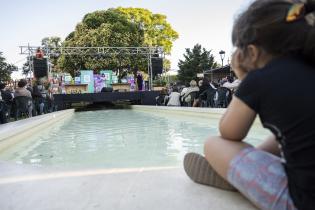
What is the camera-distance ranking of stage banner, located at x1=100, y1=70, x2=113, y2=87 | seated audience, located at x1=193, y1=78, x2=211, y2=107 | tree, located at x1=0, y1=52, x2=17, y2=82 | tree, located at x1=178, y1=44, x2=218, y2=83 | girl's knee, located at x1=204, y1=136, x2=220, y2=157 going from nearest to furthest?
girl's knee, located at x1=204, y1=136, x2=220, y2=157 < seated audience, located at x1=193, y1=78, x2=211, y2=107 < stage banner, located at x1=100, y1=70, x2=113, y2=87 < tree, located at x1=0, y1=52, x2=17, y2=82 < tree, located at x1=178, y1=44, x2=218, y2=83

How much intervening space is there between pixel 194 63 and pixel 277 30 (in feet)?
156

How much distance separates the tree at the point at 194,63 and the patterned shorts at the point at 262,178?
147 feet

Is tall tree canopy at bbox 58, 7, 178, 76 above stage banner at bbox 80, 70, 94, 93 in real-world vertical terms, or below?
above

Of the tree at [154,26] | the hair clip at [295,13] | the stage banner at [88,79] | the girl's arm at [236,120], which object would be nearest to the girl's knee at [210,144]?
the girl's arm at [236,120]

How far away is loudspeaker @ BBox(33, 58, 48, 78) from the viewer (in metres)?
18.0

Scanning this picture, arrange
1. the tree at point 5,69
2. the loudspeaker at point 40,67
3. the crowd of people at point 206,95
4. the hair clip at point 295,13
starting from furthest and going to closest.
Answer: the tree at point 5,69
the loudspeaker at point 40,67
the crowd of people at point 206,95
the hair clip at point 295,13

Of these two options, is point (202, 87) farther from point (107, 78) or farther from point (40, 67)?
point (107, 78)

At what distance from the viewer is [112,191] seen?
5.76 ft

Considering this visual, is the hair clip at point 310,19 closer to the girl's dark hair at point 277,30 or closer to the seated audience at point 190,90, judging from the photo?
the girl's dark hair at point 277,30

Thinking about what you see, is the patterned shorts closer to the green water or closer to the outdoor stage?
the green water

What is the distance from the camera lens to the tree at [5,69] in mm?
33138

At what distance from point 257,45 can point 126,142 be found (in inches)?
157

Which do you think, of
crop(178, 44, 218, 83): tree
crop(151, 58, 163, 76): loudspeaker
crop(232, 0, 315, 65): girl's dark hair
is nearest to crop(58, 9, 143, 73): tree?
crop(151, 58, 163, 76): loudspeaker

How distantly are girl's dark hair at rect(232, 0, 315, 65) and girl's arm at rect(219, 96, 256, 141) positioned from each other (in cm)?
20
